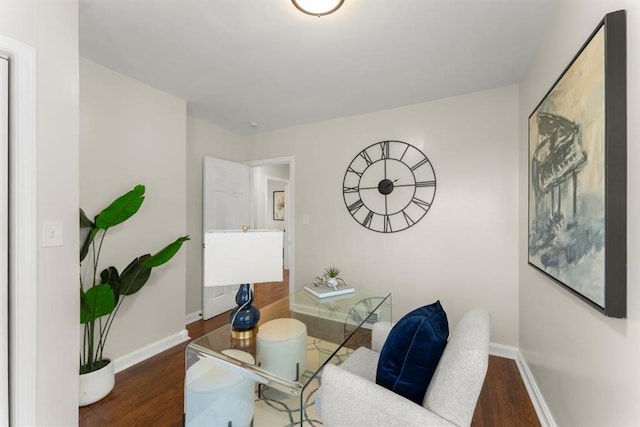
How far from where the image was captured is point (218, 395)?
4.50ft

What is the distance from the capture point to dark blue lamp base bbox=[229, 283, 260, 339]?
1521 mm

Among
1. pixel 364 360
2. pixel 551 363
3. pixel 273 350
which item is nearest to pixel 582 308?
pixel 551 363

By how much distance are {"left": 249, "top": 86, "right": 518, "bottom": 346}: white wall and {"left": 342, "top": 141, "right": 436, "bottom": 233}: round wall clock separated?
0.25 feet

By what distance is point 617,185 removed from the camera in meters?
0.96

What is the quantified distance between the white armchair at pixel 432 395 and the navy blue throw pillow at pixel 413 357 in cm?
4

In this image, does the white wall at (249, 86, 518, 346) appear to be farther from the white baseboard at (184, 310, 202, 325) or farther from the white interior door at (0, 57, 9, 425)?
the white interior door at (0, 57, 9, 425)

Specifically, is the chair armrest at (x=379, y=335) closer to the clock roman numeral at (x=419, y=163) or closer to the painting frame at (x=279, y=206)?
the clock roman numeral at (x=419, y=163)

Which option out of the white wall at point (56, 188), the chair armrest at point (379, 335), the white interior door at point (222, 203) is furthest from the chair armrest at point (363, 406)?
the white interior door at point (222, 203)

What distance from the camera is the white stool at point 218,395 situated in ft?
4.47

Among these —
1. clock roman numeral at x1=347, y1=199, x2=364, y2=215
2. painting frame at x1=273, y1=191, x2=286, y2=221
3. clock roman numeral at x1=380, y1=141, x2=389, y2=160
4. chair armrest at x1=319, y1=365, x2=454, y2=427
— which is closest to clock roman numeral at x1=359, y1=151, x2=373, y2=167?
clock roman numeral at x1=380, y1=141, x2=389, y2=160

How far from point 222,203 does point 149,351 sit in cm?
176

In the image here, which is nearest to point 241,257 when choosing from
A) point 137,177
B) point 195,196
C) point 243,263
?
point 243,263

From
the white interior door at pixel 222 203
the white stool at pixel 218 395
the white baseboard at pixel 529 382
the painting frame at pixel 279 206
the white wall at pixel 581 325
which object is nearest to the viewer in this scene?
the white wall at pixel 581 325

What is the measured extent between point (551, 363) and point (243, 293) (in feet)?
6.09
